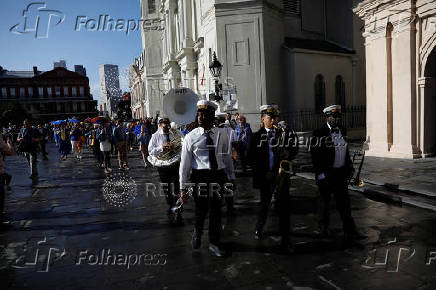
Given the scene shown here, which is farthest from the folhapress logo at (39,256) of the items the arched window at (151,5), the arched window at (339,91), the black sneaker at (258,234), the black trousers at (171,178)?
the arched window at (151,5)

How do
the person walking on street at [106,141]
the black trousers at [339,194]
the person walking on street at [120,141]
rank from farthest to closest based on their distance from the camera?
1. the person walking on street at [120,141]
2. the person walking on street at [106,141]
3. the black trousers at [339,194]

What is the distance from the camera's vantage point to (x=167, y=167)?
253 inches

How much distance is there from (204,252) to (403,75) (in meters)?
9.79

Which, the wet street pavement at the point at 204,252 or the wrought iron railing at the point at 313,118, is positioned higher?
the wrought iron railing at the point at 313,118

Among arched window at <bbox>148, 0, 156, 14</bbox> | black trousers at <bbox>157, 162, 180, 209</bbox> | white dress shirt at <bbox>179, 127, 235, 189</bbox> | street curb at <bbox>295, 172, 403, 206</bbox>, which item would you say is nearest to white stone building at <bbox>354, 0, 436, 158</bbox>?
street curb at <bbox>295, 172, 403, 206</bbox>

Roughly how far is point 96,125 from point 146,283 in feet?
39.2

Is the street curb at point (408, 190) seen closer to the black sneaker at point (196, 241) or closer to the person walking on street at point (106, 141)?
the black sneaker at point (196, 241)

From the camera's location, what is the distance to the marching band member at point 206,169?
4508mm

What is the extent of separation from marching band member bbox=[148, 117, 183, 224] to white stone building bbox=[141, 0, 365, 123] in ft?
38.7

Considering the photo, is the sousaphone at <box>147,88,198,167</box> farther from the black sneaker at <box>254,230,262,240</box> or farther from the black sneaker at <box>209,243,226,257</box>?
the black sneaker at <box>209,243,226,257</box>

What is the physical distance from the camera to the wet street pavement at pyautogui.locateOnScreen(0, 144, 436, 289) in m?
3.83

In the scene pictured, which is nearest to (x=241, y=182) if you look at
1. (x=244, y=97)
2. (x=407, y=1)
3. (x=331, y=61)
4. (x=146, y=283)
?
(x=146, y=283)

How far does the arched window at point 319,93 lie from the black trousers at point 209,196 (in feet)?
58.2

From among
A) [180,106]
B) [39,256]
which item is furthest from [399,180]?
[39,256]
